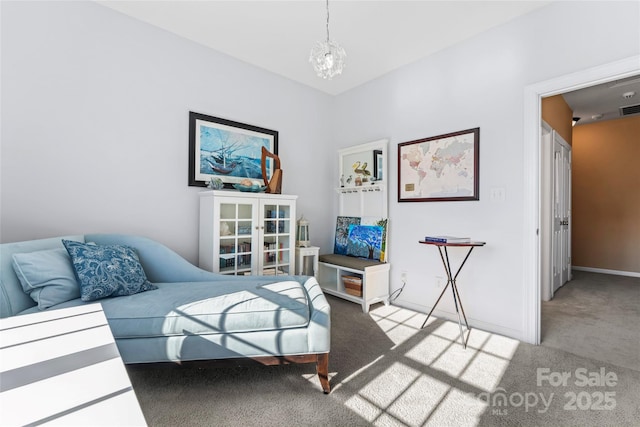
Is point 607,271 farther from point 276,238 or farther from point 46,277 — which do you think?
point 46,277

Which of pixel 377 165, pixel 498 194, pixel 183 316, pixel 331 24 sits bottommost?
pixel 183 316

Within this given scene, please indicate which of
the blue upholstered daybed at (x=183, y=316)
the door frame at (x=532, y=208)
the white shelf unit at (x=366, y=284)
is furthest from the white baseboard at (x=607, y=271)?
the blue upholstered daybed at (x=183, y=316)

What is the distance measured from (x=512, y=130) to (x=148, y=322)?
3069 millimetres

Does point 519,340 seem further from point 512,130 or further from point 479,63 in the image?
point 479,63

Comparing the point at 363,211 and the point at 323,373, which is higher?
the point at 363,211

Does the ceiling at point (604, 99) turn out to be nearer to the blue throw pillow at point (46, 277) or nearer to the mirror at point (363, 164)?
the mirror at point (363, 164)

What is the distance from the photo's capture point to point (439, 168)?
9.87 feet

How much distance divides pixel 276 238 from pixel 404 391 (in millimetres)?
1906

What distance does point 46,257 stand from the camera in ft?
5.99

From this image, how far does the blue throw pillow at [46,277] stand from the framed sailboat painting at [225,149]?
1286mm

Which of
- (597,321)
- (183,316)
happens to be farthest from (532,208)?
(183,316)

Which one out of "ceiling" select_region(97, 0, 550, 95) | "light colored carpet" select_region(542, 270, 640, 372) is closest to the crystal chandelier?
"ceiling" select_region(97, 0, 550, 95)

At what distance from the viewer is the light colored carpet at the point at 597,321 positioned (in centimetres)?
227

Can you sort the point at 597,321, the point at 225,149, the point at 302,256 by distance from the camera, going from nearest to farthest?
the point at 597,321 → the point at 225,149 → the point at 302,256
